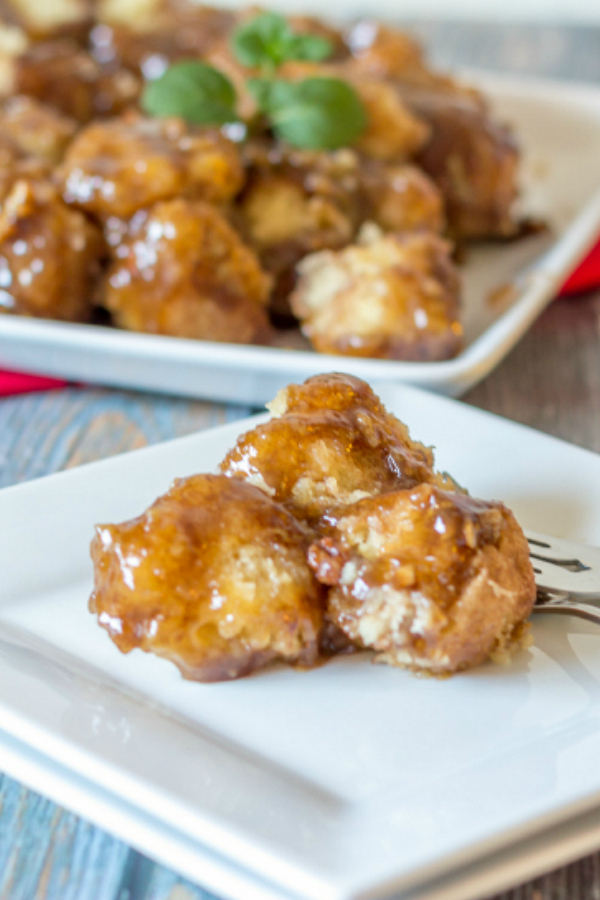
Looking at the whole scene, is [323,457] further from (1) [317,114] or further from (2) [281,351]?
(1) [317,114]

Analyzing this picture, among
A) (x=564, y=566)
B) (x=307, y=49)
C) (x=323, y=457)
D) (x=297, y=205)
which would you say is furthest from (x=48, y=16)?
(x=564, y=566)

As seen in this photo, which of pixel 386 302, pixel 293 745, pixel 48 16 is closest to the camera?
pixel 293 745

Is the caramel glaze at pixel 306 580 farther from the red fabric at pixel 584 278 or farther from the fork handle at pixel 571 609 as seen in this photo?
the red fabric at pixel 584 278

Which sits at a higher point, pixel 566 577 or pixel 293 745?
pixel 566 577

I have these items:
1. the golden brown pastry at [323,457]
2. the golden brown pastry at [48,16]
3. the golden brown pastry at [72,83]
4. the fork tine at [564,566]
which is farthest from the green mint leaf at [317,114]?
the fork tine at [564,566]

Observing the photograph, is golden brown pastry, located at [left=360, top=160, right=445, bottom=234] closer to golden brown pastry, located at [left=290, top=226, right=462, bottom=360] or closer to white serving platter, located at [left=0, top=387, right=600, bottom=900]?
golden brown pastry, located at [left=290, top=226, right=462, bottom=360]

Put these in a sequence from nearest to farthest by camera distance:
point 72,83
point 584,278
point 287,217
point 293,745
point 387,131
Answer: point 293,745, point 287,217, point 387,131, point 584,278, point 72,83

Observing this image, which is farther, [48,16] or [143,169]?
[48,16]

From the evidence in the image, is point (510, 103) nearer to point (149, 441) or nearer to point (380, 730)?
point (149, 441)
